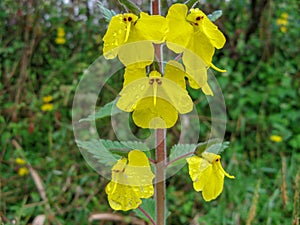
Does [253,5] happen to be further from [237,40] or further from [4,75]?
[4,75]

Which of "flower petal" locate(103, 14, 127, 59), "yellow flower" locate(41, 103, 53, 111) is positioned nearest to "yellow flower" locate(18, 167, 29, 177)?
"yellow flower" locate(41, 103, 53, 111)

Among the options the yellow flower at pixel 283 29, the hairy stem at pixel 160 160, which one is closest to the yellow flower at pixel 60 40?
the yellow flower at pixel 283 29

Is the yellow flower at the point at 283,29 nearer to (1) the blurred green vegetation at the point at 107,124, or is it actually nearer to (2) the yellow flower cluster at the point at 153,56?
(1) the blurred green vegetation at the point at 107,124

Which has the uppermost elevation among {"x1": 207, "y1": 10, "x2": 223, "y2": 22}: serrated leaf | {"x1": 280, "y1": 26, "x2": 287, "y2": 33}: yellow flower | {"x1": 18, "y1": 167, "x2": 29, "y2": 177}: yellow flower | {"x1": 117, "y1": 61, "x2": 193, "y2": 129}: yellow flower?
{"x1": 280, "y1": 26, "x2": 287, "y2": 33}: yellow flower

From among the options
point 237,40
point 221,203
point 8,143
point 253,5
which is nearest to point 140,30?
point 221,203

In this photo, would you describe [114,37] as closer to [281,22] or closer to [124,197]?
[124,197]

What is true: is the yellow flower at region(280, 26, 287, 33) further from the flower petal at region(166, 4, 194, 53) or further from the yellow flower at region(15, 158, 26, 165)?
the flower petal at region(166, 4, 194, 53)
